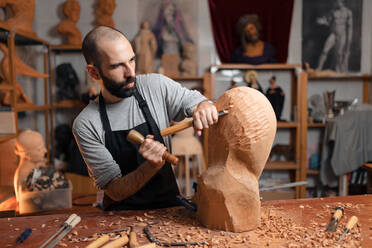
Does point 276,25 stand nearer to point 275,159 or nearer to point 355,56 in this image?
point 355,56

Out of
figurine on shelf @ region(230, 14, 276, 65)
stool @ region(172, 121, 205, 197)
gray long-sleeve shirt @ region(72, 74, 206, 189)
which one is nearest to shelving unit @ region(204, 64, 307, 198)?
figurine on shelf @ region(230, 14, 276, 65)

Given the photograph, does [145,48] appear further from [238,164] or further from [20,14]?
[238,164]

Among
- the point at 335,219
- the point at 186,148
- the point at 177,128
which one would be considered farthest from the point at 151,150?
the point at 186,148

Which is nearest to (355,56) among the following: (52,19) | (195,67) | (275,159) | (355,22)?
(355,22)

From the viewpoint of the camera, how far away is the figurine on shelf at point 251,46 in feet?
13.8

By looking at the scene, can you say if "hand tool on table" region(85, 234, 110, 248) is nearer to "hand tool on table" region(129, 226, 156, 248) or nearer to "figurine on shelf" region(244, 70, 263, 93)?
"hand tool on table" region(129, 226, 156, 248)

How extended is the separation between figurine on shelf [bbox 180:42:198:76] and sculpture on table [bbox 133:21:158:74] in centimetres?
40

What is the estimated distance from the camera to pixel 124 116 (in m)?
1.66

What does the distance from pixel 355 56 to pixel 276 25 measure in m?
1.16

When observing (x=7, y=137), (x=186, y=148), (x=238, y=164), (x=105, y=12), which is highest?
(x=105, y=12)

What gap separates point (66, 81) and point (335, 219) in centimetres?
378

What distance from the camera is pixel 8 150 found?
3.11m

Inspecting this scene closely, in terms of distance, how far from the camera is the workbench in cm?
120

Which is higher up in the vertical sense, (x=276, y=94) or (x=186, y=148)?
(x=276, y=94)
